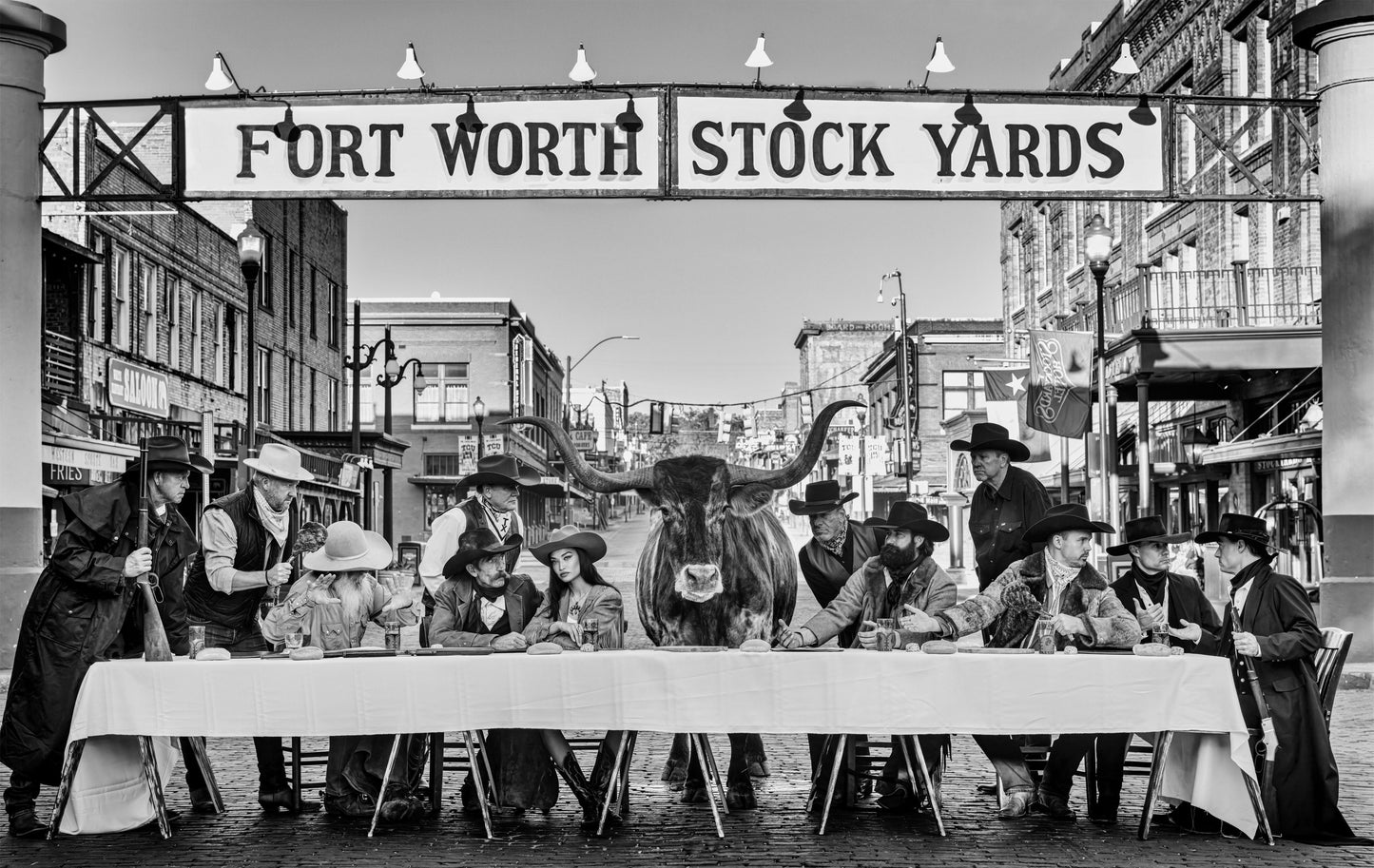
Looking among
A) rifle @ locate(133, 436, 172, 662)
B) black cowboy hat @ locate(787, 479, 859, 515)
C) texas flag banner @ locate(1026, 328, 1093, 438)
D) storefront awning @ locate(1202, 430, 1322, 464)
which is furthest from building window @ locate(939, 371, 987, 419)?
rifle @ locate(133, 436, 172, 662)

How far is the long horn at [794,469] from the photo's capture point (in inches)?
360

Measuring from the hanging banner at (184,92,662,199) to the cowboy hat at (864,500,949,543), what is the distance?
555 cm

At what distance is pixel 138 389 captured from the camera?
27.1 metres

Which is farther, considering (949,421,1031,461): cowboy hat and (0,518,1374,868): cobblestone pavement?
(949,421,1031,461): cowboy hat

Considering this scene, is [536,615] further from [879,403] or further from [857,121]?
[879,403]

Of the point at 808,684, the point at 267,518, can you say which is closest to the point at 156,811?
the point at 267,518

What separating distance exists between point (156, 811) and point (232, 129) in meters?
7.49

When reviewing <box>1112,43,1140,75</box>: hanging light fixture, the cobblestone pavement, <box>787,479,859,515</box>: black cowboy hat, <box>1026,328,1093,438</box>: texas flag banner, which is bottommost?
the cobblestone pavement

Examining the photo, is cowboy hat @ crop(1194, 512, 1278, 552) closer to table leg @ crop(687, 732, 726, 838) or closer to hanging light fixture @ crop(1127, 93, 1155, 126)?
table leg @ crop(687, 732, 726, 838)

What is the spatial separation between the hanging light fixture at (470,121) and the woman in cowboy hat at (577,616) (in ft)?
18.7

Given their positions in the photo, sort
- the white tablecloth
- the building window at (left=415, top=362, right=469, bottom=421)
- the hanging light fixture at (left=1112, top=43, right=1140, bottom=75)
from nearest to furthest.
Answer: the white tablecloth
the hanging light fixture at (left=1112, top=43, right=1140, bottom=75)
the building window at (left=415, top=362, right=469, bottom=421)

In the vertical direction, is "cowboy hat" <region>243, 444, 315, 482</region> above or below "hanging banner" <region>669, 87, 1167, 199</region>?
below

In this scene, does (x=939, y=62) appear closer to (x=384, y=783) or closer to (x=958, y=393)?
(x=384, y=783)

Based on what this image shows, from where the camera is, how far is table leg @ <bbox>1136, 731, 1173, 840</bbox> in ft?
23.6
